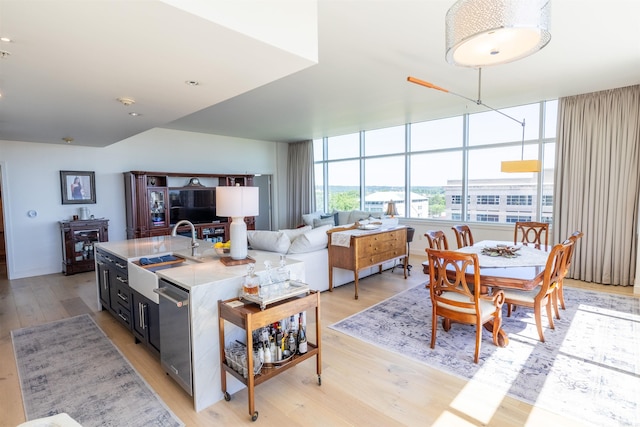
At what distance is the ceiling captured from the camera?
1763mm

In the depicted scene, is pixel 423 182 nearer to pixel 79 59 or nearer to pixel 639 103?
pixel 639 103

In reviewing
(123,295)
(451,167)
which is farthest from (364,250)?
(451,167)

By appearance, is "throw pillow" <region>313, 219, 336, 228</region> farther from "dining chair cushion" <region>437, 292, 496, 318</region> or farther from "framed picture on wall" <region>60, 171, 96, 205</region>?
"dining chair cushion" <region>437, 292, 496, 318</region>

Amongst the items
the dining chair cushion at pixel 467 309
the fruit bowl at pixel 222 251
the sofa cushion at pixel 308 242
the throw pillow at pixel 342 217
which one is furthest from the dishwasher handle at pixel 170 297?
the throw pillow at pixel 342 217

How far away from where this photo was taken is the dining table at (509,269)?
2723 mm

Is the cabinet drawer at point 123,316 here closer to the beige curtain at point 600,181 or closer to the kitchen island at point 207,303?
the kitchen island at point 207,303

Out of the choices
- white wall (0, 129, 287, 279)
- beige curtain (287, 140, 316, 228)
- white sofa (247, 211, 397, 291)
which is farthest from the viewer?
beige curtain (287, 140, 316, 228)

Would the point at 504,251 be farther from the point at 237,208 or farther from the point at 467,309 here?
the point at 237,208

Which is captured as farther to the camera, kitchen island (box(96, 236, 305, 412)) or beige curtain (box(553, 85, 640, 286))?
beige curtain (box(553, 85, 640, 286))

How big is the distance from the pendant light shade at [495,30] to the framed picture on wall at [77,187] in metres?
6.67

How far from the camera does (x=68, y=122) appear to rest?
4.01 m

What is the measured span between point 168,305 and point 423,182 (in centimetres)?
611

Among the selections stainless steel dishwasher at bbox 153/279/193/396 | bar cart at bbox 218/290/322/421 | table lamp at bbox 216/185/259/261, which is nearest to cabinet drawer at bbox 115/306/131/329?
stainless steel dishwasher at bbox 153/279/193/396

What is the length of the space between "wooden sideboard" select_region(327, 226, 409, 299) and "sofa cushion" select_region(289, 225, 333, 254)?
172 millimetres
